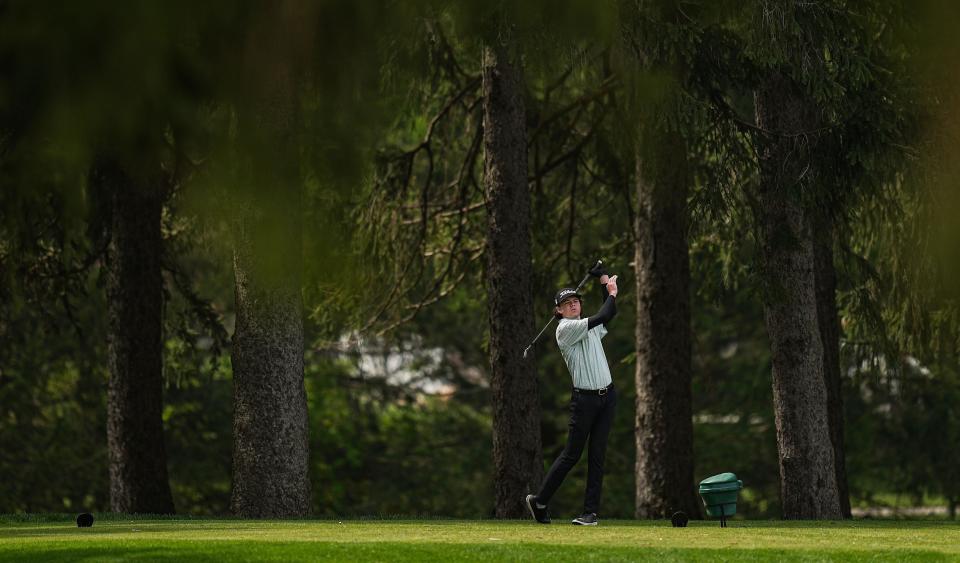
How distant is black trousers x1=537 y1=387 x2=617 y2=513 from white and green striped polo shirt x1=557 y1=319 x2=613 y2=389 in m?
0.11

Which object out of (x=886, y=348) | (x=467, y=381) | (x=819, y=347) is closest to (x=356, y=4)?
(x=819, y=347)

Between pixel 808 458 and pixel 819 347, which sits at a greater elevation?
pixel 819 347

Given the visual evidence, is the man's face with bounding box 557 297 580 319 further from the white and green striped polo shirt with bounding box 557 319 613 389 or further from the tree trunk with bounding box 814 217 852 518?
the tree trunk with bounding box 814 217 852 518

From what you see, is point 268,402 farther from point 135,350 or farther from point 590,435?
point 135,350

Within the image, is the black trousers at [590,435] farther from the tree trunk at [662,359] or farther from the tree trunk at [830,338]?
the tree trunk at [830,338]

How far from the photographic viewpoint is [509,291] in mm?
17047

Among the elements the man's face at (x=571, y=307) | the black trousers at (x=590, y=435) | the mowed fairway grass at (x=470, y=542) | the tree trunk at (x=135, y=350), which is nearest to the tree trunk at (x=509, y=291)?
the mowed fairway grass at (x=470, y=542)

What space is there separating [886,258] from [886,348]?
1.15 m

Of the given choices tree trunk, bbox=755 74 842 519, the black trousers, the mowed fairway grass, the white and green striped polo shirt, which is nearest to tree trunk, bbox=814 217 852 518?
tree trunk, bbox=755 74 842 519

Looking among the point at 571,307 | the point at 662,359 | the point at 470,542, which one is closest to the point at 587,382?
the point at 571,307

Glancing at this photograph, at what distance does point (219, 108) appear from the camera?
7766 millimetres

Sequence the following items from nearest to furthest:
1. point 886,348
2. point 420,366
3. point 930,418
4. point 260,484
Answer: point 260,484
point 886,348
point 930,418
point 420,366

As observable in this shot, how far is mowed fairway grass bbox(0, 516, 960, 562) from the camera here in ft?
32.1

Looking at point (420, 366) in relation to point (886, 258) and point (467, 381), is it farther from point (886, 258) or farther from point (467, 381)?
point (886, 258)
